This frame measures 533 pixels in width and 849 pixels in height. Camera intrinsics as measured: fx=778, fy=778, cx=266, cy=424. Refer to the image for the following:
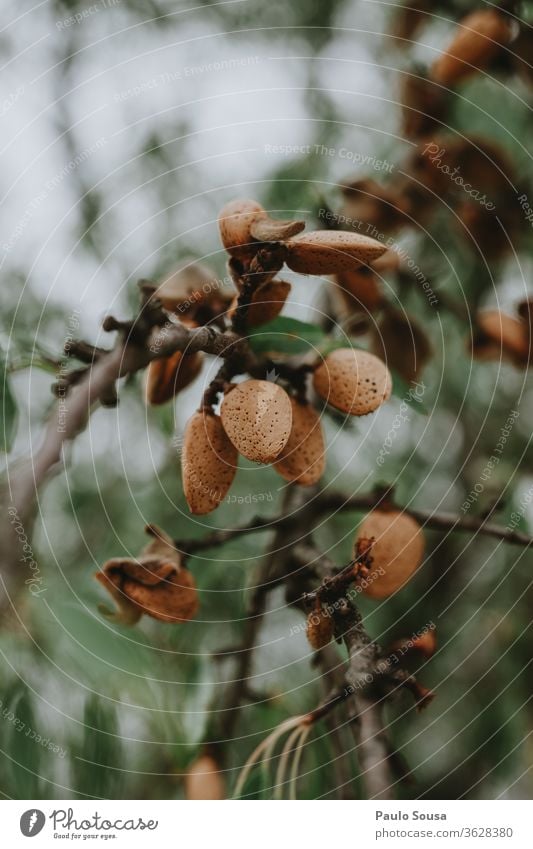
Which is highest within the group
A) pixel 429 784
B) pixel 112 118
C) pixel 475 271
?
pixel 112 118

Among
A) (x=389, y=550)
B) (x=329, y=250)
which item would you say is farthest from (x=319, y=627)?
(x=329, y=250)

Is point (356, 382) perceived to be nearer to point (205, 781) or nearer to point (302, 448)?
point (302, 448)

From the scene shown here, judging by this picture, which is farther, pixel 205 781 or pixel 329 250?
pixel 205 781

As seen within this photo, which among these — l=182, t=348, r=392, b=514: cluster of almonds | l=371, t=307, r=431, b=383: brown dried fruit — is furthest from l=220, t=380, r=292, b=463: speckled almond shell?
l=371, t=307, r=431, b=383: brown dried fruit
